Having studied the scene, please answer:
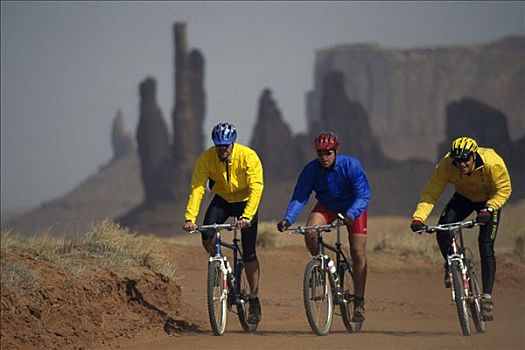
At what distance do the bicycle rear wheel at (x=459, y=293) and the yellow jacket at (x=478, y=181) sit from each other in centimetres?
66

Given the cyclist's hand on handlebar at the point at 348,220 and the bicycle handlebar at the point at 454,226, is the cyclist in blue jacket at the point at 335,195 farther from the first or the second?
the bicycle handlebar at the point at 454,226

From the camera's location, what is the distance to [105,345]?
39.4ft

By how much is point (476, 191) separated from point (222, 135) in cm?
278

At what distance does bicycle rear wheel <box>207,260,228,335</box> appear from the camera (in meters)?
11.8

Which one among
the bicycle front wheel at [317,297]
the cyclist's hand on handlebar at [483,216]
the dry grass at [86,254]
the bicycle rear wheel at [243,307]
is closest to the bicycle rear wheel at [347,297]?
the bicycle front wheel at [317,297]

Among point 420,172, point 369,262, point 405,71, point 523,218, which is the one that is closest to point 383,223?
point 523,218

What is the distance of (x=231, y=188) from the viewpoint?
12406 mm

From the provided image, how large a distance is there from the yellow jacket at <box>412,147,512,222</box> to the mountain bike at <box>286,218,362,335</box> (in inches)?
39.3

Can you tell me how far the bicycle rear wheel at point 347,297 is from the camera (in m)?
12.4

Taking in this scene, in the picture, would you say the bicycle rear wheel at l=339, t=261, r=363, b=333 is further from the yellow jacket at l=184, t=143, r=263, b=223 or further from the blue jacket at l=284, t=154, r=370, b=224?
the yellow jacket at l=184, t=143, r=263, b=223

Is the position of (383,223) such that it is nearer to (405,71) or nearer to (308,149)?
(308,149)

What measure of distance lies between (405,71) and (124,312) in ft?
517

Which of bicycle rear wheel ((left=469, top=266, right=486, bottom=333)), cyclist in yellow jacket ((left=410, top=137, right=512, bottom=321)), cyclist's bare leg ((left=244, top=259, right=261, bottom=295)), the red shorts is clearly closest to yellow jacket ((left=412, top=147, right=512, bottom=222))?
cyclist in yellow jacket ((left=410, top=137, right=512, bottom=321))

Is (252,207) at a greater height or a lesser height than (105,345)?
greater
